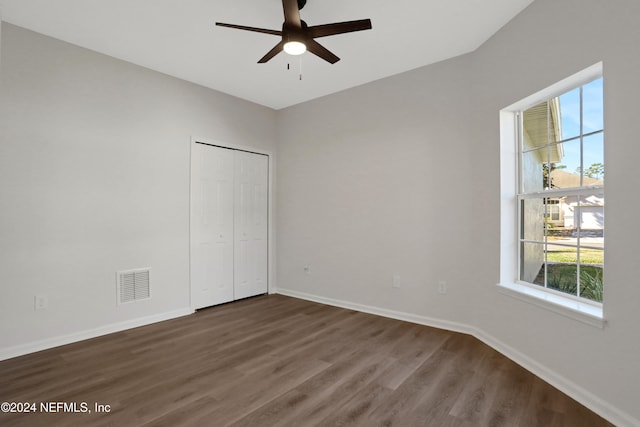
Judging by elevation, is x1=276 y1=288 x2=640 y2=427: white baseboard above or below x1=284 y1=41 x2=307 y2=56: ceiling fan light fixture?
below

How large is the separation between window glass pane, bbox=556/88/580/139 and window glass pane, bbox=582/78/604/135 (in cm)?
6

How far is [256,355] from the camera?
9.20 ft

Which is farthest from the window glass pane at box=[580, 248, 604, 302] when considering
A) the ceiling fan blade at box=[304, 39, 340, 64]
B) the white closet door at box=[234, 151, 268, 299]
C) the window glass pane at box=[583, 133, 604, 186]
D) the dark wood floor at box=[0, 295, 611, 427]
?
the white closet door at box=[234, 151, 268, 299]

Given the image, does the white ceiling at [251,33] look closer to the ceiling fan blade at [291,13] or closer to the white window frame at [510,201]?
the ceiling fan blade at [291,13]

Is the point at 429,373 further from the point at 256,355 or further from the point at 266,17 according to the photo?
the point at 266,17

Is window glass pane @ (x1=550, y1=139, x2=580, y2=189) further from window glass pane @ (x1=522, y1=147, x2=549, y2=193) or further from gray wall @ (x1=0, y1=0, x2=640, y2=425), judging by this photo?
gray wall @ (x1=0, y1=0, x2=640, y2=425)

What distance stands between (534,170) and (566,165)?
0.37 meters

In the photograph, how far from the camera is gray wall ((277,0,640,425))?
189cm

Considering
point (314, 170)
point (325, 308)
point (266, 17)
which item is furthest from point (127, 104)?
point (325, 308)

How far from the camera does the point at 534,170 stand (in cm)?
279

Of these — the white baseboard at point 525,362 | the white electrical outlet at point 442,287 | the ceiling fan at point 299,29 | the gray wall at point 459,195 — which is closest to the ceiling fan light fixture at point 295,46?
the ceiling fan at point 299,29

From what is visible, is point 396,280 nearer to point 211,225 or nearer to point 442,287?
point 442,287

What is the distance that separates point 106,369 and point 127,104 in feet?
8.53

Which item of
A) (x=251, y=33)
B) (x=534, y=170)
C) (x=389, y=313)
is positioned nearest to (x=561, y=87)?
(x=534, y=170)
